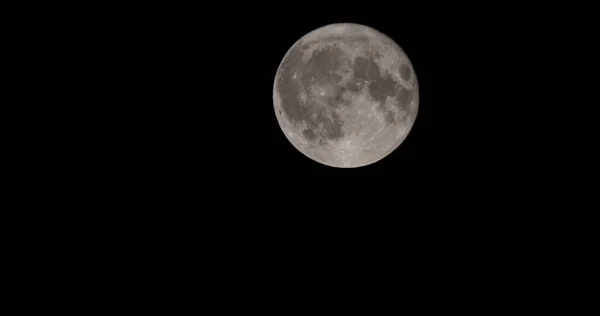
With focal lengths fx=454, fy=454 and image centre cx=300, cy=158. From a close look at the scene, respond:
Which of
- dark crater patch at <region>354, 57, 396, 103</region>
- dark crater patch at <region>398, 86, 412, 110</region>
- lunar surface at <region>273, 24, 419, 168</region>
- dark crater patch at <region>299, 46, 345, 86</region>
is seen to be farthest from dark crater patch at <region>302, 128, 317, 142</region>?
dark crater patch at <region>398, 86, 412, 110</region>

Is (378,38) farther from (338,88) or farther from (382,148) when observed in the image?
(382,148)

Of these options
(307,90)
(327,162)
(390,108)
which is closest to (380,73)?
(390,108)

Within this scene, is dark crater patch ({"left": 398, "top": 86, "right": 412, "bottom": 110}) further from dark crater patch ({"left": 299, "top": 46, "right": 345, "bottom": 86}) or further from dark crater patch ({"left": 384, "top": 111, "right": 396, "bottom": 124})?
dark crater patch ({"left": 299, "top": 46, "right": 345, "bottom": 86})

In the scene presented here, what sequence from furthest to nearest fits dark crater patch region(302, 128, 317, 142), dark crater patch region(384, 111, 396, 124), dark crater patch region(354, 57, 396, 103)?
dark crater patch region(302, 128, 317, 142) → dark crater patch region(384, 111, 396, 124) → dark crater patch region(354, 57, 396, 103)

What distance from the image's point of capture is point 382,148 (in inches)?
197

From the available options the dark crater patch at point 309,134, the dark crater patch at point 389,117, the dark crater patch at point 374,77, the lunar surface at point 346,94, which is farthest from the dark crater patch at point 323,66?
the dark crater patch at point 389,117

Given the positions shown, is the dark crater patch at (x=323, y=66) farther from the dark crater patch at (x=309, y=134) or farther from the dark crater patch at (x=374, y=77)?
the dark crater patch at (x=309, y=134)

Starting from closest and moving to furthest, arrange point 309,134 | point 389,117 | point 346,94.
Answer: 1. point 346,94
2. point 389,117
3. point 309,134

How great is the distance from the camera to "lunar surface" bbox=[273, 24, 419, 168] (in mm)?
4586

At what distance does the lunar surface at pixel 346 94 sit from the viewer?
459cm

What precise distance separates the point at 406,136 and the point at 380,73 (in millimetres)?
925

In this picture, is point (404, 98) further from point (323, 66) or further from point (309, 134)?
point (309, 134)

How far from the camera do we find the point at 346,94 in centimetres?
455

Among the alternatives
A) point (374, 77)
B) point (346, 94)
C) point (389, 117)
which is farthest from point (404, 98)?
point (346, 94)
